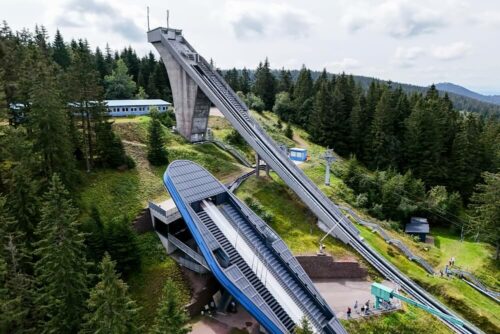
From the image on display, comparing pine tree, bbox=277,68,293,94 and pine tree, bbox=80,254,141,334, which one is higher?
pine tree, bbox=277,68,293,94

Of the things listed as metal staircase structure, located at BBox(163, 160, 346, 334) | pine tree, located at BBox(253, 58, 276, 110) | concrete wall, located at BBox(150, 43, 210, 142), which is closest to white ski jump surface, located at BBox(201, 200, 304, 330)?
metal staircase structure, located at BBox(163, 160, 346, 334)

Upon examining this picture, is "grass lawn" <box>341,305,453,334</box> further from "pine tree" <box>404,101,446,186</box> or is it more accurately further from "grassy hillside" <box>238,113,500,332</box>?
"pine tree" <box>404,101,446,186</box>

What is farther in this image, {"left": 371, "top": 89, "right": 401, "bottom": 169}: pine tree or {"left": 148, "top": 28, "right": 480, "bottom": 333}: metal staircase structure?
{"left": 371, "top": 89, "right": 401, "bottom": 169}: pine tree

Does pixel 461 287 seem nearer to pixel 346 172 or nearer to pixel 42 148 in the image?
pixel 346 172

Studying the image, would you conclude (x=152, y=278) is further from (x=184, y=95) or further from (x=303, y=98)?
(x=303, y=98)

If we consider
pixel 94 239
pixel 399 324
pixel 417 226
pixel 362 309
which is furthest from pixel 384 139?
pixel 94 239

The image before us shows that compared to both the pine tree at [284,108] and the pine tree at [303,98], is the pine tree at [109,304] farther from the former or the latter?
the pine tree at [284,108]
